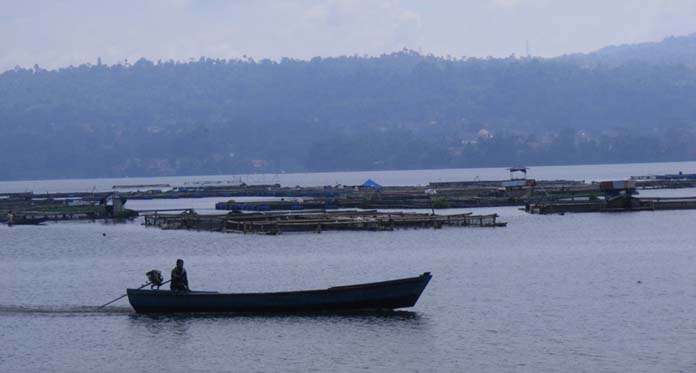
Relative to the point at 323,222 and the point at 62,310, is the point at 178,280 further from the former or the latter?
the point at 323,222

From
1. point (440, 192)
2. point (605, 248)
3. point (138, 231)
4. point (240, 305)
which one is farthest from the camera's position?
point (440, 192)

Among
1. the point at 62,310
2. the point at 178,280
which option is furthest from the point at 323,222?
the point at 178,280

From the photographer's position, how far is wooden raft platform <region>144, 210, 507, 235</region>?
74812 mm

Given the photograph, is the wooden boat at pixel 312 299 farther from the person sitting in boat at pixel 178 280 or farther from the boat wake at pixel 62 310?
the boat wake at pixel 62 310

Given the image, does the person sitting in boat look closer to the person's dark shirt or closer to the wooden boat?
the person's dark shirt

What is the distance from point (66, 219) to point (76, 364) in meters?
63.1

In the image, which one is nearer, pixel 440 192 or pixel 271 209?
pixel 271 209

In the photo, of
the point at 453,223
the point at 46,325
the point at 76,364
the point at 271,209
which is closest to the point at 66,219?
the point at 271,209

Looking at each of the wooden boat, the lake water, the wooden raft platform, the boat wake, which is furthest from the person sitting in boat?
the wooden raft platform

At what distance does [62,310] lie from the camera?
43500mm

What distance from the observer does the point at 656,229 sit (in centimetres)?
7344

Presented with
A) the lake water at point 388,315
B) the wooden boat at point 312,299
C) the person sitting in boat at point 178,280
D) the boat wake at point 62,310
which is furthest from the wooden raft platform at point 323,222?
the wooden boat at point 312,299

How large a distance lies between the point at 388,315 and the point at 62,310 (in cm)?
1192

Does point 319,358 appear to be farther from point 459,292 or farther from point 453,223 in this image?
point 453,223
